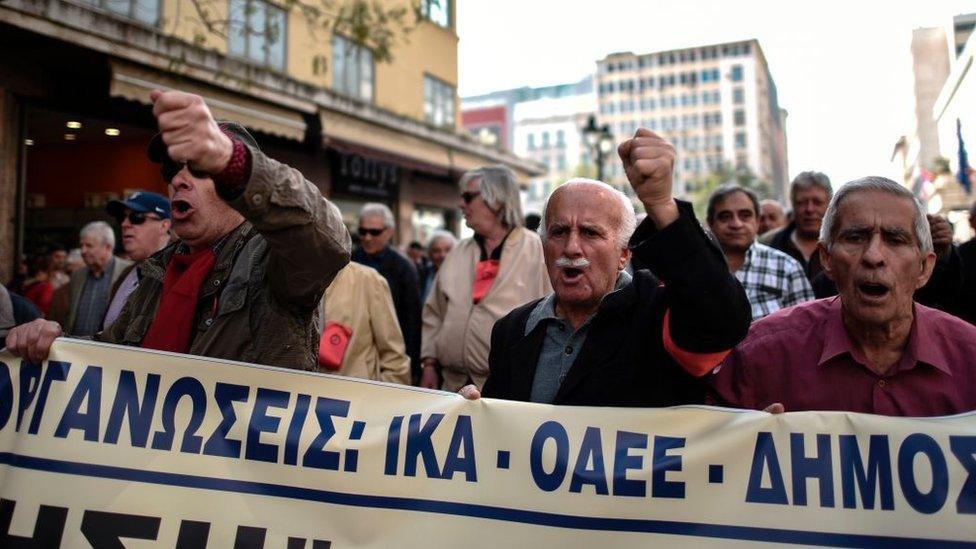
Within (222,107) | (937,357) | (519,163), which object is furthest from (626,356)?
(519,163)

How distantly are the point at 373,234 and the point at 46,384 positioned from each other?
384 cm

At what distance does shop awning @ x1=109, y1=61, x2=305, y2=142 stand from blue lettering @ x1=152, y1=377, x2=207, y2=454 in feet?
25.0

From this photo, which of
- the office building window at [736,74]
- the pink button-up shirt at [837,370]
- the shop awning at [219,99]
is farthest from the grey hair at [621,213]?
the office building window at [736,74]

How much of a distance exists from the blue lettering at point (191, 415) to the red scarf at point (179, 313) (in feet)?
0.53

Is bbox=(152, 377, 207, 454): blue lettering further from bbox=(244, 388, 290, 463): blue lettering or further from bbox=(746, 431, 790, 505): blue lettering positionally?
bbox=(746, 431, 790, 505): blue lettering

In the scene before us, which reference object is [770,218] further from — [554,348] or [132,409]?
[132,409]

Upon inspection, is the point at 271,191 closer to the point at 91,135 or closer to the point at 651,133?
the point at 651,133

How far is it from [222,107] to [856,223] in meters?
10.1

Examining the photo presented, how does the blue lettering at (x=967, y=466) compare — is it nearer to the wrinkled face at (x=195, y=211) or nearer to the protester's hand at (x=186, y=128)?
the protester's hand at (x=186, y=128)

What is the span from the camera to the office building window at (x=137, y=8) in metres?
11.4

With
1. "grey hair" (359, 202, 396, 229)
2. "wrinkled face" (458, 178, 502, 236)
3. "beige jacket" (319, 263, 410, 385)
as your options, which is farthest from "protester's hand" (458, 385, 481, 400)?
"grey hair" (359, 202, 396, 229)

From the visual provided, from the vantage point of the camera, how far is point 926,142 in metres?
71.7

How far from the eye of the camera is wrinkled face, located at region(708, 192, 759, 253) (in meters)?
5.27

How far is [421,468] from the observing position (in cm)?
239
